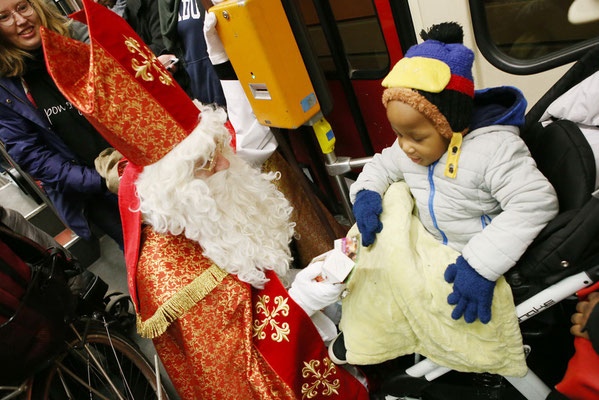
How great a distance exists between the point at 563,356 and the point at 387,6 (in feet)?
5.96

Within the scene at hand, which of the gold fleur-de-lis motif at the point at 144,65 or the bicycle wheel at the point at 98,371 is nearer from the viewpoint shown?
the gold fleur-de-lis motif at the point at 144,65

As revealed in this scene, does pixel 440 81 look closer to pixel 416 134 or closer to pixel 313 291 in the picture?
pixel 416 134

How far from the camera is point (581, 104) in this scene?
1.07 m

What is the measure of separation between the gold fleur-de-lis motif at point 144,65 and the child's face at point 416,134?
0.90 m

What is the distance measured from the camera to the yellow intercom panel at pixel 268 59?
1423mm

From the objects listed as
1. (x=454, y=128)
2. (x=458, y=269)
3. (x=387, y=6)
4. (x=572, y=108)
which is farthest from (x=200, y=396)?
(x=387, y=6)

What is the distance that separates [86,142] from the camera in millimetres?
2412

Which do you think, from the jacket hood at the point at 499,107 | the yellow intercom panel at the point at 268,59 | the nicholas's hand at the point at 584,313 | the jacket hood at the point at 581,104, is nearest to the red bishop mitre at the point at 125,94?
the yellow intercom panel at the point at 268,59

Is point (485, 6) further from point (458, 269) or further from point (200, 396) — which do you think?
point (200, 396)

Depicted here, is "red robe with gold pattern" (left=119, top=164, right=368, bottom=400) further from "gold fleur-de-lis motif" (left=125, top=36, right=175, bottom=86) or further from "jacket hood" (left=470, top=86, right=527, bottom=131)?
"jacket hood" (left=470, top=86, right=527, bottom=131)

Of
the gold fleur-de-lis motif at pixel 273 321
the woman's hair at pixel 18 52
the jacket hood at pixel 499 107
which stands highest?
the woman's hair at pixel 18 52

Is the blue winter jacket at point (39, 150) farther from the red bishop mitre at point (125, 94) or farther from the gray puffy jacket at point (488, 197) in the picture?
the gray puffy jacket at point (488, 197)

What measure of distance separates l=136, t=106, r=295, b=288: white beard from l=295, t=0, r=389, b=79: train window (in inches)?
42.6

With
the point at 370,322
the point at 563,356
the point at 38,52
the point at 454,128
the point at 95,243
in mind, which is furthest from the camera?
the point at 95,243
